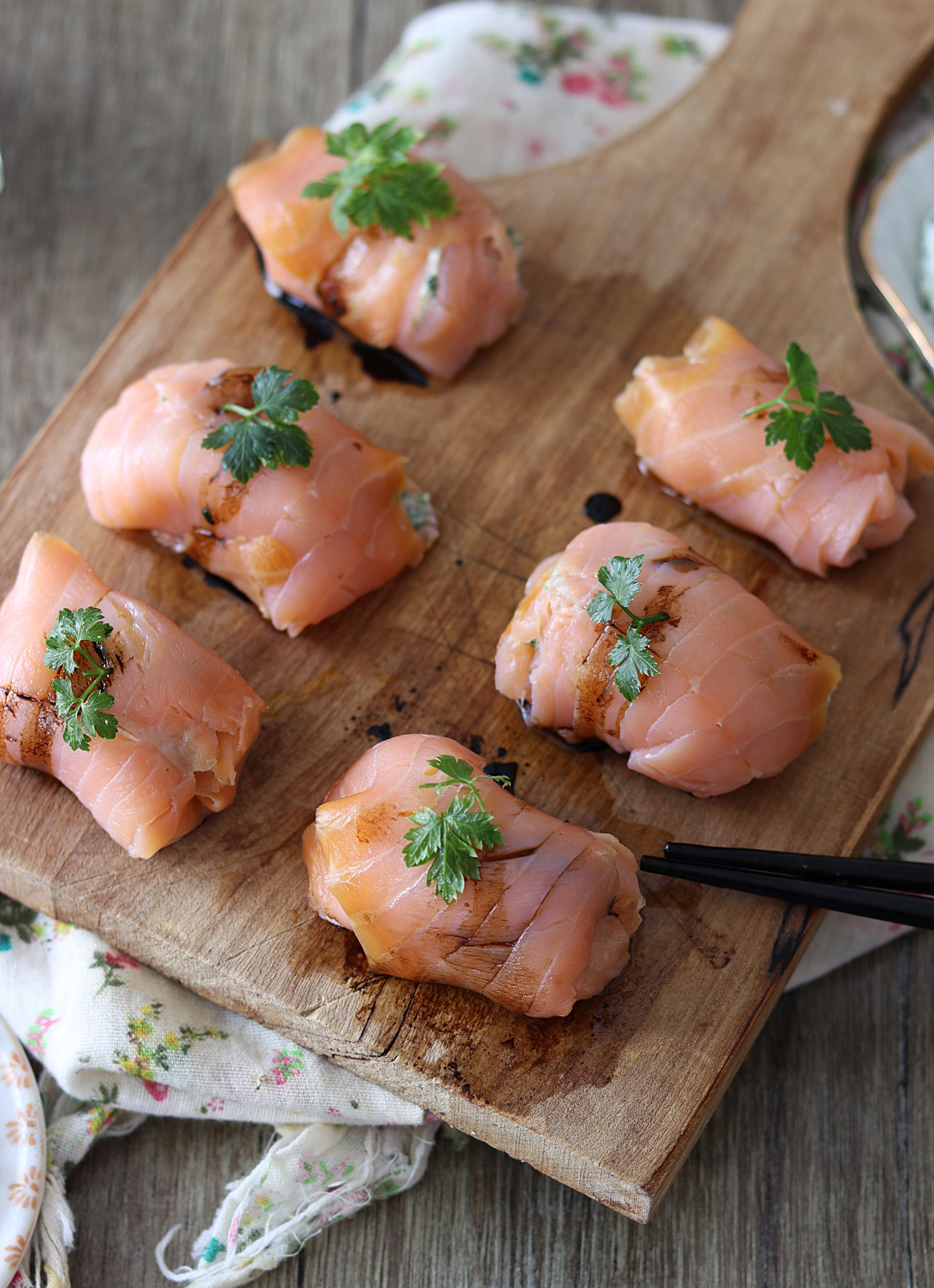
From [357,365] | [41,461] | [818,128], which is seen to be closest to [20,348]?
[41,461]

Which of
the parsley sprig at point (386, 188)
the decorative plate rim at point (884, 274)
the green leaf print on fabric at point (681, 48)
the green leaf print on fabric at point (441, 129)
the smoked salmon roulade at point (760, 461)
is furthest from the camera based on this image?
the green leaf print on fabric at point (681, 48)

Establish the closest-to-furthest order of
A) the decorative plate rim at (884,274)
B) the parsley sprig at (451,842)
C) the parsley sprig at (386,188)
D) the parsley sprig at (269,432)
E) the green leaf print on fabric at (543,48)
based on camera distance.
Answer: the parsley sprig at (451,842) → the parsley sprig at (269,432) → the parsley sprig at (386,188) → the decorative plate rim at (884,274) → the green leaf print on fabric at (543,48)

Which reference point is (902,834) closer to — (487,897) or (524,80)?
(487,897)

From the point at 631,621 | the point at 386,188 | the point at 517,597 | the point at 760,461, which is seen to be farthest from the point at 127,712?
the point at 760,461

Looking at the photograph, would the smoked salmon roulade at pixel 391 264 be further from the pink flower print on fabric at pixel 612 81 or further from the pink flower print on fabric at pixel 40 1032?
the pink flower print on fabric at pixel 40 1032

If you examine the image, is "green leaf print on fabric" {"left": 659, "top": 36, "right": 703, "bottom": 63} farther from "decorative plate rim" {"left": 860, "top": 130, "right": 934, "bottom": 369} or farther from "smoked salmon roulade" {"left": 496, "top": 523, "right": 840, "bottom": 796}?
"smoked salmon roulade" {"left": 496, "top": 523, "right": 840, "bottom": 796}

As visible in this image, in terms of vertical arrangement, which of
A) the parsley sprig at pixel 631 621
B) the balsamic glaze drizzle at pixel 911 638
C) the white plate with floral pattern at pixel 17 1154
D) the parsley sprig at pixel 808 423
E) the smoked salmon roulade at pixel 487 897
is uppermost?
the parsley sprig at pixel 808 423

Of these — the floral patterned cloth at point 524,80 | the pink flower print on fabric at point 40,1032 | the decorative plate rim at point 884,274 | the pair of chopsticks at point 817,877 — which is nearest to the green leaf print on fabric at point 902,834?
the pair of chopsticks at point 817,877

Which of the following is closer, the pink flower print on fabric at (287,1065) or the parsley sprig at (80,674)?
the parsley sprig at (80,674)

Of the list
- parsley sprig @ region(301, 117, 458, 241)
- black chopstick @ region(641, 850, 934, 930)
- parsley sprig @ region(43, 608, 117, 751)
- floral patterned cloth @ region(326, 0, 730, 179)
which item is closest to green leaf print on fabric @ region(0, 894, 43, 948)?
parsley sprig @ region(43, 608, 117, 751)
